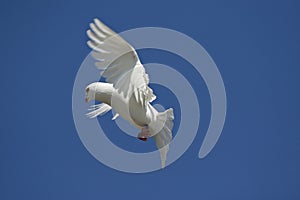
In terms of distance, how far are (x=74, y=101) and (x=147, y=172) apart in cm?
75

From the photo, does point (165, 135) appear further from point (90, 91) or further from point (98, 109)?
point (90, 91)

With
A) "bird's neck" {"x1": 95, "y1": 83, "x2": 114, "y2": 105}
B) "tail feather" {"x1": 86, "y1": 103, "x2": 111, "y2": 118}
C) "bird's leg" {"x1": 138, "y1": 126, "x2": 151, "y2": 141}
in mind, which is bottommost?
"bird's leg" {"x1": 138, "y1": 126, "x2": 151, "y2": 141}

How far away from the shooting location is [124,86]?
3557 mm

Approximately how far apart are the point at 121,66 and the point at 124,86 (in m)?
0.14

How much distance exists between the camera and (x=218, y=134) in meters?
4.05

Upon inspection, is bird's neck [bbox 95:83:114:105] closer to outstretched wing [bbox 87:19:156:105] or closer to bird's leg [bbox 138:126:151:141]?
outstretched wing [bbox 87:19:156:105]

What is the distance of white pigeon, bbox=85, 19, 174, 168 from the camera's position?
10.9 feet

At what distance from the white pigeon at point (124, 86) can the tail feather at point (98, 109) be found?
0.18 metres

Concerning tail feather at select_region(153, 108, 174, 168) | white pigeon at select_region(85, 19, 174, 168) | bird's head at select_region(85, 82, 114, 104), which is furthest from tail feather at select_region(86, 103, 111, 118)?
tail feather at select_region(153, 108, 174, 168)

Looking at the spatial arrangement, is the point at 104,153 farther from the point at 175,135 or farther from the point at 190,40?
the point at 190,40

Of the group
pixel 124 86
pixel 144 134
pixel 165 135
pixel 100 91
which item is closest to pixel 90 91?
pixel 100 91

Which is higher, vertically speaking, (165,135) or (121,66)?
(121,66)

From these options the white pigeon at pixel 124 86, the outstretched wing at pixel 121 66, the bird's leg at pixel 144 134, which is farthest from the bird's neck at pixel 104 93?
the bird's leg at pixel 144 134

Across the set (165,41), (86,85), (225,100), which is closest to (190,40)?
(165,41)
